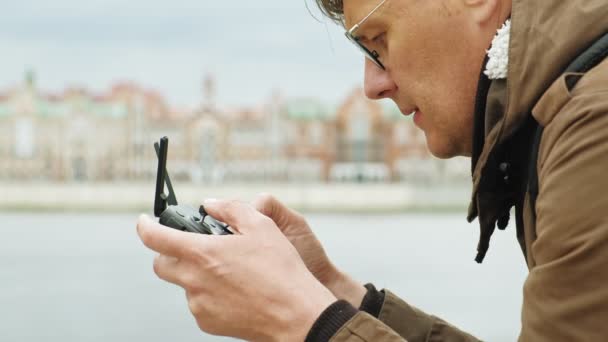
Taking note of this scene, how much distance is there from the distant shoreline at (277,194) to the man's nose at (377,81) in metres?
34.9

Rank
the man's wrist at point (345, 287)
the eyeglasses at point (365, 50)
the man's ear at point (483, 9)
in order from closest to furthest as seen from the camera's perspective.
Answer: the man's ear at point (483, 9) < the eyeglasses at point (365, 50) < the man's wrist at point (345, 287)

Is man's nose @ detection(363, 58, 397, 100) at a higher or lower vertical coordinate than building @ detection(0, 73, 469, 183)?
higher

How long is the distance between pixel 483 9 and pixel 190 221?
41 centimetres

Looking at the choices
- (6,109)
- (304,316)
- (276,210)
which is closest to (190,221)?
(304,316)

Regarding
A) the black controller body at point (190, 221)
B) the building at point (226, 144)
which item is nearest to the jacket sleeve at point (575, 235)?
the black controller body at point (190, 221)

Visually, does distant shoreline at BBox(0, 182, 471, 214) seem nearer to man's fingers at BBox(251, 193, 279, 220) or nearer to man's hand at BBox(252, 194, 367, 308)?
man's hand at BBox(252, 194, 367, 308)

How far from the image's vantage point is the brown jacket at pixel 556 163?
0.81 m

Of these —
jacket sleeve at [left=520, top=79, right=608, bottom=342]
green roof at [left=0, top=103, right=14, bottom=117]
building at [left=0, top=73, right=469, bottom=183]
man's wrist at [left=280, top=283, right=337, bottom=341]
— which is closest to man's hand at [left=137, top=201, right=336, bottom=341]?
man's wrist at [left=280, top=283, right=337, bottom=341]

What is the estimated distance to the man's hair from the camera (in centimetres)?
127

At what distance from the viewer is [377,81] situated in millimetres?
1217

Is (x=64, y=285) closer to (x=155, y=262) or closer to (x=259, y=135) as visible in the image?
(x=259, y=135)

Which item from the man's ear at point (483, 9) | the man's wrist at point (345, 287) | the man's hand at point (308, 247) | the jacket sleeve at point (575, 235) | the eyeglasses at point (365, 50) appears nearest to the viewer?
the jacket sleeve at point (575, 235)

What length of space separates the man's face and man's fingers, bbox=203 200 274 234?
0.28 meters

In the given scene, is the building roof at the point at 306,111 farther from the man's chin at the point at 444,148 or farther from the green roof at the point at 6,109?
the man's chin at the point at 444,148
